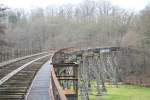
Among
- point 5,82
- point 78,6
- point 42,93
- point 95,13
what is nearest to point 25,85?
point 5,82

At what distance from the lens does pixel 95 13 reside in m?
135

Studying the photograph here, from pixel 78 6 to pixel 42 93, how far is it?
439 feet

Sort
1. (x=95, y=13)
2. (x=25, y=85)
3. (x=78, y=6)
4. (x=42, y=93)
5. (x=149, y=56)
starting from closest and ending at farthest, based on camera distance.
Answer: (x=42, y=93)
(x=25, y=85)
(x=149, y=56)
(x=95, y=13)
(x=78, y=6)

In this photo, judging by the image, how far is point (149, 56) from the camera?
6341 centimetres

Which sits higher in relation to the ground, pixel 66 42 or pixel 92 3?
pixel 92 3

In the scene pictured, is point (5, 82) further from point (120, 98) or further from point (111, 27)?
point (111, 27)

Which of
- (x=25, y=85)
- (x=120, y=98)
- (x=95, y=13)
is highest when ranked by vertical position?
(x=95, y=13)

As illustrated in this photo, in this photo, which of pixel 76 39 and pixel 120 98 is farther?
pixel 76 39

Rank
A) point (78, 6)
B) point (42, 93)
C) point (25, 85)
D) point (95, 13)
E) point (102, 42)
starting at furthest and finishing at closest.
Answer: point (78, 6) → point (95, 13) → point (102, 42) → point (25, 85) → point (42, 93)

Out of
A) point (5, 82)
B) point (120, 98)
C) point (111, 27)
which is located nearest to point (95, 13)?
point (111, 27)

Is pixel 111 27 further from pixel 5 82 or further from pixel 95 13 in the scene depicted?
pixel 5 82

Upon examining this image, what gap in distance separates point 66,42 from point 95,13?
39.7 metres

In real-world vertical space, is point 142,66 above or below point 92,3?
below

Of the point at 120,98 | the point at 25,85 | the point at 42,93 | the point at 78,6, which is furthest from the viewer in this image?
the point at 78,6
